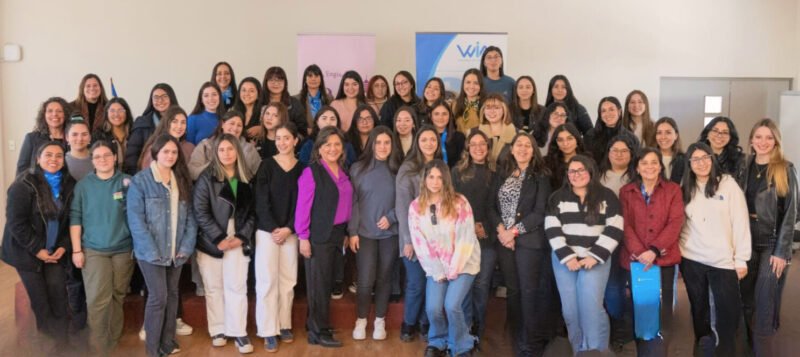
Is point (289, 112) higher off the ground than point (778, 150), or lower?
higher

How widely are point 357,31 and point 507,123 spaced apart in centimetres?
301

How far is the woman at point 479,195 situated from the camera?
4066 mm

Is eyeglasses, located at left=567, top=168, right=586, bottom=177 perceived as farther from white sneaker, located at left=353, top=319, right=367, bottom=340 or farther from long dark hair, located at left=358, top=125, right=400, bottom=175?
white sneaker, located at left=353, top=319, right=367, bottom=340

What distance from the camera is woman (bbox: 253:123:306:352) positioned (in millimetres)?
4109

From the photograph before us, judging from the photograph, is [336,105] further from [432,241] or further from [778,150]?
[778,150]

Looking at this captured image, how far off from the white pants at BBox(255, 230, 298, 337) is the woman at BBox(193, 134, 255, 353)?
4.0 inches

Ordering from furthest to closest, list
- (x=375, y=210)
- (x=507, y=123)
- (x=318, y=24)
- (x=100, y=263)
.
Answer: (x=318, y=24) < (x=507, y=123) < (x=375, y=210) < (x=100, y=263)

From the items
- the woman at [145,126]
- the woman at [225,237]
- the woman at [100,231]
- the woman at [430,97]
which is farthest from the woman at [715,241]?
the woman at [145,126]

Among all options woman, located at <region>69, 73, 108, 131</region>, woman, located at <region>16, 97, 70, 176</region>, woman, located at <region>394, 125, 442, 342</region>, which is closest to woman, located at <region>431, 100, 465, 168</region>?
woman, located at <region>394, 125, 442, 342</region>

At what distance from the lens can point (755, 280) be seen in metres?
3.97

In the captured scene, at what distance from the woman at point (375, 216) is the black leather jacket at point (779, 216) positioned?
2.31 m

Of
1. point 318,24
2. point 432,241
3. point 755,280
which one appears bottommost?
point 755,280

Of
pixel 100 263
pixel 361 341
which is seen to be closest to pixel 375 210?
pixel 361 341

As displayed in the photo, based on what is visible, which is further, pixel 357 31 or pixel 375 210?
pixel 357 31
